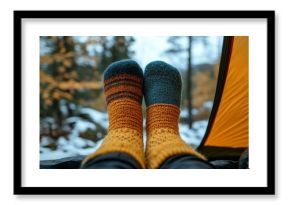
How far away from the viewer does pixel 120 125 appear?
3.47ft

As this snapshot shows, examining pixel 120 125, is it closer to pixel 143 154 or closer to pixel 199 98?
pixel 143 154

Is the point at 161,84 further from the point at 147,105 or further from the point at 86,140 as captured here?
the point at 86,140

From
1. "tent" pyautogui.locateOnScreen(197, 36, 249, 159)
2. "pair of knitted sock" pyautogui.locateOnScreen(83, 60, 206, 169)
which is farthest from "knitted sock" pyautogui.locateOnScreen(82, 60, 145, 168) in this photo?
"tent" pyautogui.locateOnScreen(197, 36, 249, 159)

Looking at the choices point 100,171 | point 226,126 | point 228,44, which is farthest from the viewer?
point 226,126

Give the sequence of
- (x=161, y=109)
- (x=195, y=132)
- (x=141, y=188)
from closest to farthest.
Result: (x=141, y=188), (x=161, y=109), (x=195, y=132)

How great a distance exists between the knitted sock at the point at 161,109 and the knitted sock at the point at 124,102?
3 centimetres

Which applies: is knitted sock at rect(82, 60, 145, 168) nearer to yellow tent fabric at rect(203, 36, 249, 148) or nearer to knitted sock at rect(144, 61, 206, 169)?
knitted sock at rect(144, 61, 206, 169)

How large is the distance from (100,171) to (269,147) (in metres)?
0.45

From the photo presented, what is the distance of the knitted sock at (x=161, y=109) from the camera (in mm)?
940

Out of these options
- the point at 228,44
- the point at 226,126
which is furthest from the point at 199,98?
the point at 228,44

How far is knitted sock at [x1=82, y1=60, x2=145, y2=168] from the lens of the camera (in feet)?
3.29

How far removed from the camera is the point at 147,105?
1.17 metres

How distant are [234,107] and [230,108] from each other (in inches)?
1.2

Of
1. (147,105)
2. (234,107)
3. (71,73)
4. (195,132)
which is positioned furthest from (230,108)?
(71,73)
